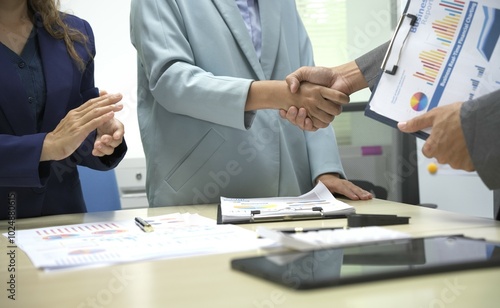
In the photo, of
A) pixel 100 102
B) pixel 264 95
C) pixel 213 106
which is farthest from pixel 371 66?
pixel 100 102

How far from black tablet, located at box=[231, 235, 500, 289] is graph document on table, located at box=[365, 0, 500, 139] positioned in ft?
1.20

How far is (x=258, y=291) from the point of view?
684 mm

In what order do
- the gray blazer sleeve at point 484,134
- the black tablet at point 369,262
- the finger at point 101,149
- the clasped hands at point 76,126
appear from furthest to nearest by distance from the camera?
the finger at point 101,149
the clasped hands at point 76,126
the gray blazer sleeve at point 484,134
the black tablet at point 369,262

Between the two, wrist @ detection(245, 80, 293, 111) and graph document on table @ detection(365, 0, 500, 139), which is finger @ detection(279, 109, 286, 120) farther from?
graph document on table @ detection(365, 0, 500, 139)

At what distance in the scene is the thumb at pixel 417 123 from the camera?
3.68ft

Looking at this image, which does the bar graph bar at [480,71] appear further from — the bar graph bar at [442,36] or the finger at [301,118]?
the finger at [301,118]

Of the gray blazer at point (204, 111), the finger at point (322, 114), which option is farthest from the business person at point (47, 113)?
the finger at point (322, 114)

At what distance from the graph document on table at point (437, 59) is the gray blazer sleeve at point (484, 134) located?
93 mm

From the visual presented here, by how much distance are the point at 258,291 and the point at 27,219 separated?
3.00 feet

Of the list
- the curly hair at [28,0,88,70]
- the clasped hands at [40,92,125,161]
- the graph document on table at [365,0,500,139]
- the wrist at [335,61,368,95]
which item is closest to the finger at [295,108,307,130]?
the wrist at [335,61,368,95]

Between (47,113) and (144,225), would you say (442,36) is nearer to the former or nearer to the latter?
(144,225)

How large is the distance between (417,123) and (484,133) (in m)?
0.14

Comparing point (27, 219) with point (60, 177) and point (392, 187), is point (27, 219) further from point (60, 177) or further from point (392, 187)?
point (392, 187)

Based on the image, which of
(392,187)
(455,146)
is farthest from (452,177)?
(455,146)
